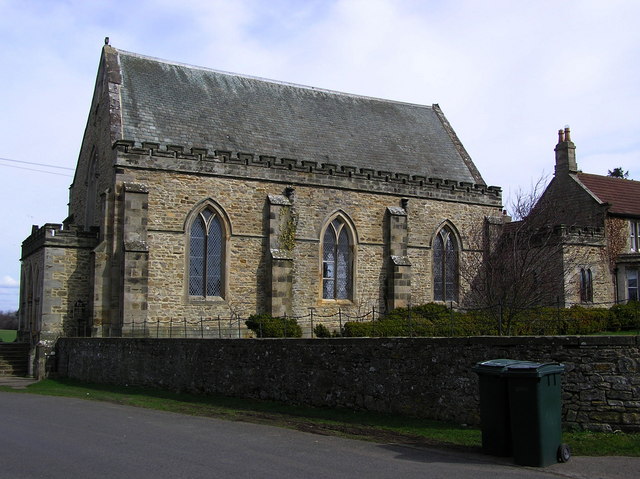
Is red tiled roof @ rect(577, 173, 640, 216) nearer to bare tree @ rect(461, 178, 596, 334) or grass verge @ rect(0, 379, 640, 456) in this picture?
bare tree @ rect(461, 178, 596, 334)

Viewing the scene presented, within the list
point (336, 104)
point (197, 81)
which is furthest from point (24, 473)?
point (336, 104)

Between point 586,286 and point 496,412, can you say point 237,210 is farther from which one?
point 496,412

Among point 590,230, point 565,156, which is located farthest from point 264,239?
point 565,156

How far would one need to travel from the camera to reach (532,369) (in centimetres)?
1002

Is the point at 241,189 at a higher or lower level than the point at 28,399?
higher

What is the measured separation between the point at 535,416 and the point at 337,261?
20806 mm

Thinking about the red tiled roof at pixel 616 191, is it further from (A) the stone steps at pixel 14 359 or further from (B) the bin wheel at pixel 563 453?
(B) the bin wheel at pixel 563 453

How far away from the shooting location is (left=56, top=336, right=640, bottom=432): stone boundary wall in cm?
1141

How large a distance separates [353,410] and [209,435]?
358 cm

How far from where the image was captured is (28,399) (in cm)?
1844

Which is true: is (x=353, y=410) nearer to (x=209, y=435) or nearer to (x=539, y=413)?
(x=209, y=435)

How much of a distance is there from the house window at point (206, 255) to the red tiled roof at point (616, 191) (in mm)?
21257

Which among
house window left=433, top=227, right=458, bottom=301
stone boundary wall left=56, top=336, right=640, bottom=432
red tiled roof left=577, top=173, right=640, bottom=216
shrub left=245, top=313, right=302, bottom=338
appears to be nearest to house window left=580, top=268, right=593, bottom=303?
red tiled roof left=577, top=173, right=640, bottom=216

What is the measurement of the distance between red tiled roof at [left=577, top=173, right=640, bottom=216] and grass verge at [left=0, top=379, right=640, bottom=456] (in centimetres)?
2740
